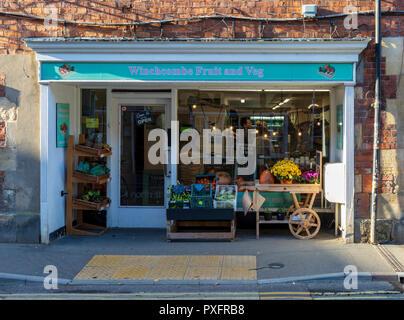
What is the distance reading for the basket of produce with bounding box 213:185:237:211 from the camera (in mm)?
Answer: 9188

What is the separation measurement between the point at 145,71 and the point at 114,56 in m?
0.60

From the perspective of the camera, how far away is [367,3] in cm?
900

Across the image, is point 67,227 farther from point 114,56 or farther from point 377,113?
point 377,113

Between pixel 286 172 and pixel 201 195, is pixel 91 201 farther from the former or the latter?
pixel 286 172

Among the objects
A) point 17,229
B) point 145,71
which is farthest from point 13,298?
point 145,71

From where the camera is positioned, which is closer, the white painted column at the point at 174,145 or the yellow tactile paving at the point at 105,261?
the yellow tactile paving at the point at 105,261

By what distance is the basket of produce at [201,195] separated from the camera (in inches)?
362

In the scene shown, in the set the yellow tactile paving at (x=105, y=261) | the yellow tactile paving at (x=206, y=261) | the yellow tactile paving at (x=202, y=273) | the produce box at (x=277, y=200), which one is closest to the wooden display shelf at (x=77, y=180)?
the yellow tactile paving at (x=105, y=261)

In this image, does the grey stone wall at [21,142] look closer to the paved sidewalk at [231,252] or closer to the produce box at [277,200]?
the paved sidewalk at [231,252]

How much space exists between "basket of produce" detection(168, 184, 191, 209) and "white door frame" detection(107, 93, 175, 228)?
1084 mm

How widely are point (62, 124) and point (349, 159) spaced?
17.6 ft

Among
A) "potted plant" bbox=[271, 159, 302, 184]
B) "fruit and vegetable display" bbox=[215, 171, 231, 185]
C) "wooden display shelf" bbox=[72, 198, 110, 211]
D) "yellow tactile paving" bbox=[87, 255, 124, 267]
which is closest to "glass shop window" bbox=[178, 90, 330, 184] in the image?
"fruit and vegetable display" bbox=[215, 171, 231, 185]

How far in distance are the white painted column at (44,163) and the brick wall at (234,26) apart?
3.11ft

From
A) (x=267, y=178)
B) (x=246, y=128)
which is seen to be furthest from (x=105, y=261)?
(x=246, y=128)
